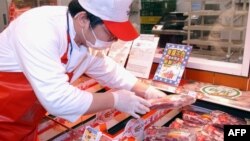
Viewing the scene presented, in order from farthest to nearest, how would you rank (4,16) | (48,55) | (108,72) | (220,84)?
(4,16)
(220,84)
(108,72)
(48,55)

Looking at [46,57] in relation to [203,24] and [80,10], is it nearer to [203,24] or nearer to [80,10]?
[80,10]

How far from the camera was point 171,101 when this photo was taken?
1.08 metres

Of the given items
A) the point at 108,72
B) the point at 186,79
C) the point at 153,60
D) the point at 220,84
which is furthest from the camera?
the point at 153,60

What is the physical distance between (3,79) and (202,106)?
874 millimetres

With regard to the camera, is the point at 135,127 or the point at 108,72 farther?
the point at 108,72

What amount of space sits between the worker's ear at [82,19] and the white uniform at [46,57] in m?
0.04

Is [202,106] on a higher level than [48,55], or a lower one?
lower

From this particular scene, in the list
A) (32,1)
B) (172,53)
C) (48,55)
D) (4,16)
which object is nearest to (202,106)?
(172,53)

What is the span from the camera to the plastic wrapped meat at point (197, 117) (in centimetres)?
117

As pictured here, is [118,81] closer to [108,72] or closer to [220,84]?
[108,72]

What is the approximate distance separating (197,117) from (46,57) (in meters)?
0.75

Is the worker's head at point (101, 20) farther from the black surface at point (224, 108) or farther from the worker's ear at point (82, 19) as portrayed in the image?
the black surface at point (224, 108)

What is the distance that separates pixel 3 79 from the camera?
3.12ft

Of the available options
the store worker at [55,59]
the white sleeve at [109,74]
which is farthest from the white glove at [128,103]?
the white sleeve at [109,74]
